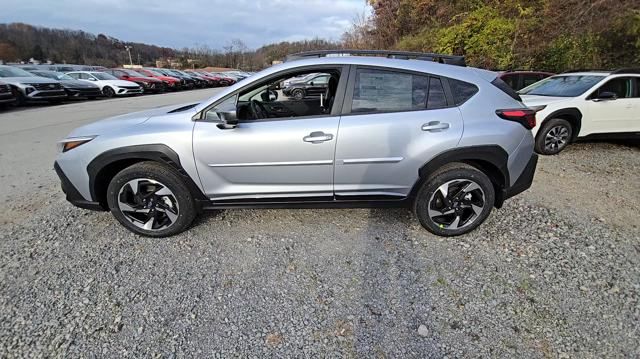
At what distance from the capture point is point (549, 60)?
11.1 meters

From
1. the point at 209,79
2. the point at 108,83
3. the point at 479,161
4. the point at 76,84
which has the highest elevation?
the point at 209,79

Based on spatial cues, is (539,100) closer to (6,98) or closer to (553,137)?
(553,137)

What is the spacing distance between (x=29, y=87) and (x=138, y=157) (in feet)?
47.4

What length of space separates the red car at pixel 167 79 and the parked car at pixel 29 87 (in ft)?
29.4

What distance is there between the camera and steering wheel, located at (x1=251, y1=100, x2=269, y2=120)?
3.41 metres

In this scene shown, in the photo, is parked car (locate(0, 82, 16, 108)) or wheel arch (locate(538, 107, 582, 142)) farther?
parked car (locate(0, 82, 16, 108))

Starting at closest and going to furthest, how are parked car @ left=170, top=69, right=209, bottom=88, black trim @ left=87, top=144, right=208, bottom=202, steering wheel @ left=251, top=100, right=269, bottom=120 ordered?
black trim @ left=87, top=144, right=208, bottom=202 < steering wheel @ left=251, top=100, right=269, bottom=120 < parked car @ left=170, top=69, right=209, bottom=88

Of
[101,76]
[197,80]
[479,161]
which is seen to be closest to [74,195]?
[479,161]

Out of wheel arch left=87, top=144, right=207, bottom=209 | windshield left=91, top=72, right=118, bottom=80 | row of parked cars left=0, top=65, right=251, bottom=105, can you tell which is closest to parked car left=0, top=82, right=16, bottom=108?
row of parked cars left=0, top=65, right=251, bottom=105

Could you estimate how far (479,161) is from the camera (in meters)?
2.98

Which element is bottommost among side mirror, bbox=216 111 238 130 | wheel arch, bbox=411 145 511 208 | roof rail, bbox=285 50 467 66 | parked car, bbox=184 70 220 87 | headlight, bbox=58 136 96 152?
wheel arch, bbox=411 145 511 208

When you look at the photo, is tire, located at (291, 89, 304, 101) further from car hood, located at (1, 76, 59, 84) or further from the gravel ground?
car hood, located at (1, 76, 59, 84)

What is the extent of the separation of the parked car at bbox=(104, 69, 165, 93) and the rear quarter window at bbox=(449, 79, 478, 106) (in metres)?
21.6

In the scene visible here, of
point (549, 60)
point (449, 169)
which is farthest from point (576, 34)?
point (449, 169)
